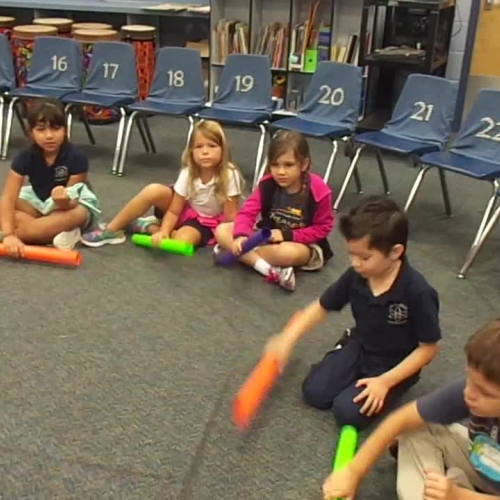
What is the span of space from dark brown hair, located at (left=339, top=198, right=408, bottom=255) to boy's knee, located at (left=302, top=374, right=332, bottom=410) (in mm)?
499

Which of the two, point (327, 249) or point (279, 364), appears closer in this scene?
point (279, 364)

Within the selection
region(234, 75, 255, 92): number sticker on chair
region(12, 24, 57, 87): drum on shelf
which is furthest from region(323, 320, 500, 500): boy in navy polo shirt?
region(12, 24, 57, 87): drum on shelf

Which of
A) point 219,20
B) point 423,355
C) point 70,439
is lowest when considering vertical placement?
point 70,439

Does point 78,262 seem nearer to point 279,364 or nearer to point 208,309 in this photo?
point 208,309

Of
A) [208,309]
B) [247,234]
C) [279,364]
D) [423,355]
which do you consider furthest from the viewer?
[247,234]

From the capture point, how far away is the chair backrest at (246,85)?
13.1ft

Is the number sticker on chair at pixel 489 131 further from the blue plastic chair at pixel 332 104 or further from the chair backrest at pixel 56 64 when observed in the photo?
the chair backrest at pixel 56 64

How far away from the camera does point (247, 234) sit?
273 cm

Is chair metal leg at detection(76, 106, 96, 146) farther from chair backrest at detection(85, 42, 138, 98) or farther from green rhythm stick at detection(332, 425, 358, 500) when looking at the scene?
green rhythm stick at detection(332, 425, 358, 500)

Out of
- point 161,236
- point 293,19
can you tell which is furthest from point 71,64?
point 161,236

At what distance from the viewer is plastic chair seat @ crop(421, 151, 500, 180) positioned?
2.95m

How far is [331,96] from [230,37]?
1.59 metres

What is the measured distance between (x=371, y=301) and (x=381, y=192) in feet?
6.83

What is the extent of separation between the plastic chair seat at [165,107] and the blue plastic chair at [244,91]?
0.06 metres
